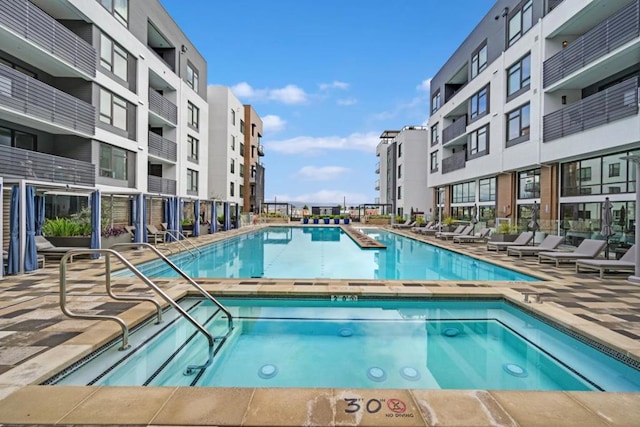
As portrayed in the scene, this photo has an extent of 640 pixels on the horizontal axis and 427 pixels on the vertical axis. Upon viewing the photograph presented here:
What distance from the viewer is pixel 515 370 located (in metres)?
4.12

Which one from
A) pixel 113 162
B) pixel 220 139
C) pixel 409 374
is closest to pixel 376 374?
pixel 409 374

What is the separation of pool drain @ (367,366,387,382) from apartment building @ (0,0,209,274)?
869 centimetres

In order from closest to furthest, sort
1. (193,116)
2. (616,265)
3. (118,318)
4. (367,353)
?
(118,318) → (367,353) → (616,265) → (193,116)

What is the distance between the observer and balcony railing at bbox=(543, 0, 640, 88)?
10523 mm

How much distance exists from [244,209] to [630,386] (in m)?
35.9

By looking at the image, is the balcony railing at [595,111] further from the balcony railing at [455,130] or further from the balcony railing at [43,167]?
the balcony railing at [43,167]

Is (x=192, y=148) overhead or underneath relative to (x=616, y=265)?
overhead

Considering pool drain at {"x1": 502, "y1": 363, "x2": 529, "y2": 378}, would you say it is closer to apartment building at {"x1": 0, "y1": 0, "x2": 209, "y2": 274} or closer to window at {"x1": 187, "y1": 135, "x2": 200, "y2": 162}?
apartment building at {"x1": 0, "y1": 0, "x2": 209, "y2": 274}

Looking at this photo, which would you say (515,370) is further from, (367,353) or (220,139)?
(220,139)

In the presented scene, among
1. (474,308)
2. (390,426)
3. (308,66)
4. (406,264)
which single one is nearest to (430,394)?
(390,426)

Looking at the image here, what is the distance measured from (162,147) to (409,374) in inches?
765

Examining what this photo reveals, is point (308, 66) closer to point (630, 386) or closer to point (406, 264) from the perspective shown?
point (406, 264)

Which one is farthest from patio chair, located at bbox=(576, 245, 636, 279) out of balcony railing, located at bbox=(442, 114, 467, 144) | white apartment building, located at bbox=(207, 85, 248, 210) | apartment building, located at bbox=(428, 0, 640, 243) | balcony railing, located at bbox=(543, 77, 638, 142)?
white apartment building, located at bbox=(207, 85, 248, 210)

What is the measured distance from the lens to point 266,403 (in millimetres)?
2678
